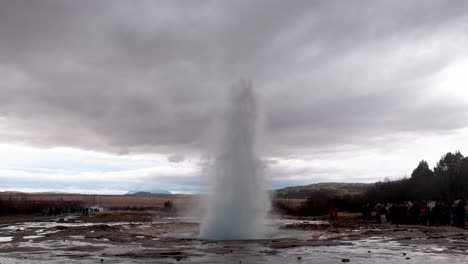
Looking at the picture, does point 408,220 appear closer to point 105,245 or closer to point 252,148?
point 252,148

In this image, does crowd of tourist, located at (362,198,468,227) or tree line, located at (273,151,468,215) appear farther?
tree line, located at (273,151,468,215)

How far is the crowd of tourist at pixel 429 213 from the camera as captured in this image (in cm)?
3006

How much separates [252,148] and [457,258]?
45.6ft

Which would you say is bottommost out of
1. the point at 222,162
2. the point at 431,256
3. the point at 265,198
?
the point at 431,256

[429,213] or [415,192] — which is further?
[415,192]

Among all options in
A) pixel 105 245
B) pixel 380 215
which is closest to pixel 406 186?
pixel 380 215

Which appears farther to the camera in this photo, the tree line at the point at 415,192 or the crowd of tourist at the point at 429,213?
the tree line at the point at 415,192

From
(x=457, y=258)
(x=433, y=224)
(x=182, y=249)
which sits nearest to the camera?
(x=457, y=258)

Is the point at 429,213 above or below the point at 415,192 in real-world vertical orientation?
below

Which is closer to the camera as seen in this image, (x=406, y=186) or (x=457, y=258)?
(x=457, y=258)

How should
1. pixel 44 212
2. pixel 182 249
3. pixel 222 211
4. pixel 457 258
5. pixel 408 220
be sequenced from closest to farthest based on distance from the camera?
pixel 457 258 → pixel 182 249 → pixel 222 211 → pixel 408 220 → pixel 44 212

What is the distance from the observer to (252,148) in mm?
27500

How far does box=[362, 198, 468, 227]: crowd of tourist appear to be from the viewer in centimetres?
3006

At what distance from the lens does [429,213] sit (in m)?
33.5
